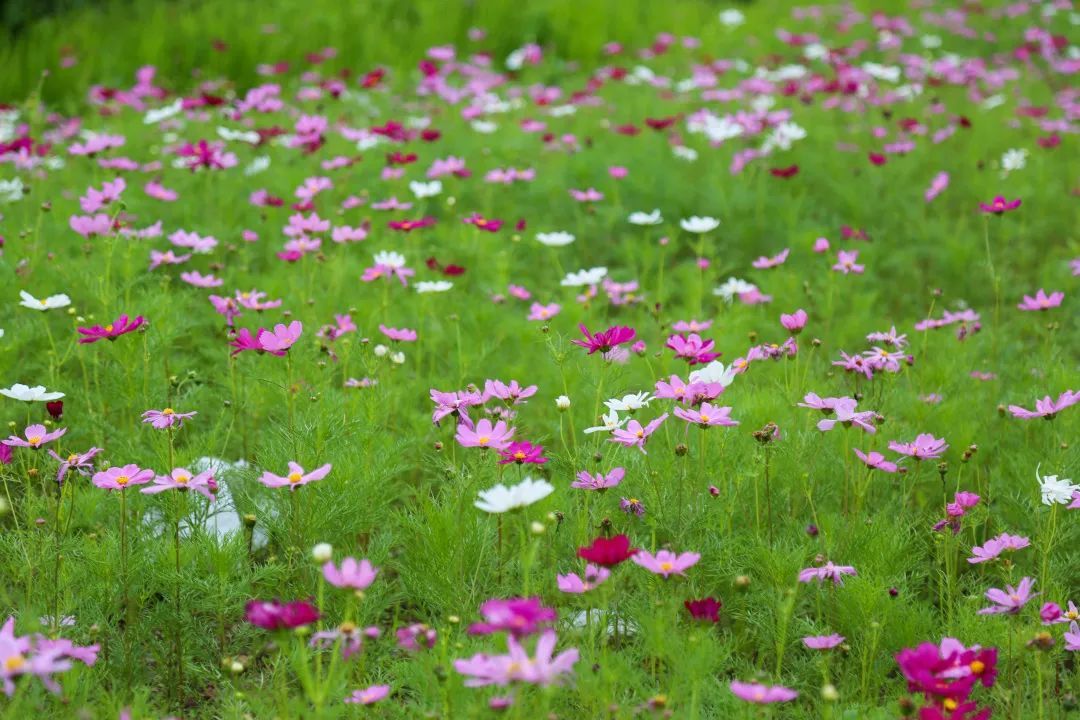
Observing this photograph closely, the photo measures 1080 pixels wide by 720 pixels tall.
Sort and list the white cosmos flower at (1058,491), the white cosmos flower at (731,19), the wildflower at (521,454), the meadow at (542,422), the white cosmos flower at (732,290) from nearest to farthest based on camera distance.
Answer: the meadow at (542,422), the wildflower at (521,454), the white cosmos flower at (1058,491), the white cosmos flower at (732,290), the white cosmos flower at (731,19)

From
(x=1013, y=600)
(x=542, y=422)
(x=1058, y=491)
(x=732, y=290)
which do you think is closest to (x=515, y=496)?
(x=1013, y=600)

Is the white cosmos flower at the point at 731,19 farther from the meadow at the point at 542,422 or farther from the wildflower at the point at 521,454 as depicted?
the wildflower at the point at 521,454

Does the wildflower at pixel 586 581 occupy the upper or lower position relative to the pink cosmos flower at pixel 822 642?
upper

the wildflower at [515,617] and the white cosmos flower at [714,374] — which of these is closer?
the wildflower at [515,617]

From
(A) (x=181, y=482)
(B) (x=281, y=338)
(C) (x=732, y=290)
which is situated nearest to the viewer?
(A) (x=181, y=482)

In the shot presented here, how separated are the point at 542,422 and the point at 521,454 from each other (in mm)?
981

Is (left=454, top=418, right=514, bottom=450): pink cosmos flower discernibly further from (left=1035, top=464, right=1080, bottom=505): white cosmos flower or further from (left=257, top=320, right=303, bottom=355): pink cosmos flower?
(left=1035, top=464, right=1080, bottom=505): white cosmos flower

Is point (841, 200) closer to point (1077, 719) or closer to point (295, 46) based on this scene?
point (1077, 719)

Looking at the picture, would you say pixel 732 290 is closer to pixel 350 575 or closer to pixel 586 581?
pixel 586 581

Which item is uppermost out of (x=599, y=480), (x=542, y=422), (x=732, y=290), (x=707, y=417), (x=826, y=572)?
(x=707, y=417)

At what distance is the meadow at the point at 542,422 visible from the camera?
5.57 feet

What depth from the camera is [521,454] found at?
178 cm

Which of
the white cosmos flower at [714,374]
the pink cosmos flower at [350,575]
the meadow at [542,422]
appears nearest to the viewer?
the pink cosmos flower at [350,575]

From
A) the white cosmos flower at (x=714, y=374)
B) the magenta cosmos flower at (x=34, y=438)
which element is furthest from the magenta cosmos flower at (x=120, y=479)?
the white cosmos flower at (x=714, y=374)
